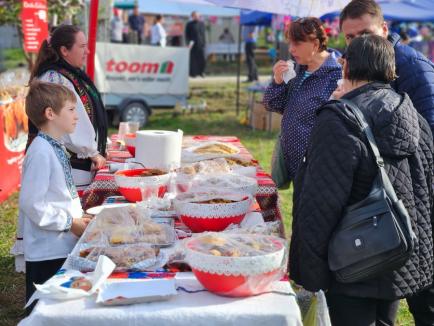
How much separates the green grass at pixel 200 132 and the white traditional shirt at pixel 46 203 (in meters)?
1.43

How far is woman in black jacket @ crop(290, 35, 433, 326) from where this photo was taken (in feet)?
7.29

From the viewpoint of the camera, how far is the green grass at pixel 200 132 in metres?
4.11

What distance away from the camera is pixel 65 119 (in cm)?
271

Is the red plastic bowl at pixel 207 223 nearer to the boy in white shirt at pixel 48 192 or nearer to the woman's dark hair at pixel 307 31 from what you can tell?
the boy in white shirt at pixel 48 192

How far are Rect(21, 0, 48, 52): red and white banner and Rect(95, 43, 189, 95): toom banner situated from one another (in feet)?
9.79

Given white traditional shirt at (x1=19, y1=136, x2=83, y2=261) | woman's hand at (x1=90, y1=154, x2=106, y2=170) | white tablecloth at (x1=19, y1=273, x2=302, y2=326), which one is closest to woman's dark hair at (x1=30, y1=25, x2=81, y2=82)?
woman's hand at (x1=90, y1=154, x2=106, y2=170)

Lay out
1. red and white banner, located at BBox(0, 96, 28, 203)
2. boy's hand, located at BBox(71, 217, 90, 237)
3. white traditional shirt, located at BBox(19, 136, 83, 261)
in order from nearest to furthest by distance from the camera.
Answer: white traditional shirt, located at BBox(19, 136, 83, 261) < boy's hand, located at BBox(71, 217, 90, 237) < red and white banner, located at BBox(0, 96, 28, 203)

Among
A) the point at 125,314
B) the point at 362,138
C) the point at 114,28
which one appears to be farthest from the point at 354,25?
the point at 114,28

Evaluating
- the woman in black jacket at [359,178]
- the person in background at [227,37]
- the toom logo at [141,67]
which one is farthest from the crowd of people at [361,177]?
the person in background at [227,37]

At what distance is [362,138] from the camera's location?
87.4 inches

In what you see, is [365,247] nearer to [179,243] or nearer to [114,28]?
[179,243]

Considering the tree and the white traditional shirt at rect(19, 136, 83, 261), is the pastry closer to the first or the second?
the white traditional shirt at rect(19, 136, 83, 261)

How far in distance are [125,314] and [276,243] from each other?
0.56 metres

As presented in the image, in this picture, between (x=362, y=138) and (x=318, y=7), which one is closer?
(x=362, y=138)
